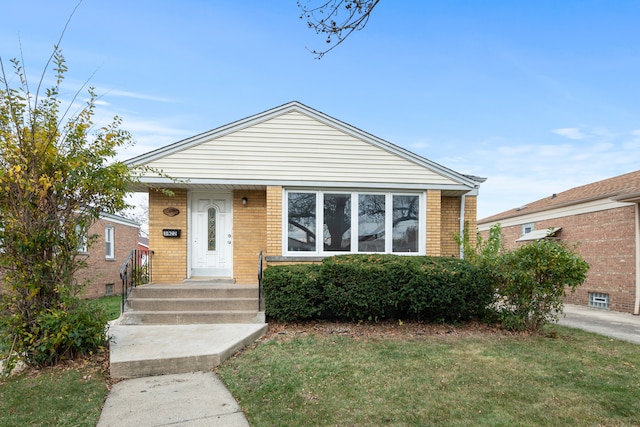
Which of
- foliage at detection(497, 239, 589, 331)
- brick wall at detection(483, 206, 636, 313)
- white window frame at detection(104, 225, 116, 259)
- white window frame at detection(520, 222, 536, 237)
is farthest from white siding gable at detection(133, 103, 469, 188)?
white window frame at detection(104, 225, 116, 259)

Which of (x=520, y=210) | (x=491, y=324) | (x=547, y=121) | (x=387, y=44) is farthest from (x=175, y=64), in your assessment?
(x=520, y=210)

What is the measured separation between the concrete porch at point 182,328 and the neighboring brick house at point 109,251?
10549mm

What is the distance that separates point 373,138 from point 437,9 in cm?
304

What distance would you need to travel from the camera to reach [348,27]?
3773 millimetres

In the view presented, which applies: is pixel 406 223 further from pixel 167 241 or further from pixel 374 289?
pixel 167 241

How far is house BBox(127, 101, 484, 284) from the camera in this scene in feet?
27.5

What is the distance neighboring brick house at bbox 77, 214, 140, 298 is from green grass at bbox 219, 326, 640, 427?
14.0 m

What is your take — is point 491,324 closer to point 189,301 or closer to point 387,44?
point 189,301

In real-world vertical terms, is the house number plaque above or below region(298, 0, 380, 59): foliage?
below

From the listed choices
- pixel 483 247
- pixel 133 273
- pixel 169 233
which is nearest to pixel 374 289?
pixel 483 247

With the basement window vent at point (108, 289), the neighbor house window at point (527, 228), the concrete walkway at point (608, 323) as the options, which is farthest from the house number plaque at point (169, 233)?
the neighbor house window at point (527, 228)

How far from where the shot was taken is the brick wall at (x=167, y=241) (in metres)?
8.62

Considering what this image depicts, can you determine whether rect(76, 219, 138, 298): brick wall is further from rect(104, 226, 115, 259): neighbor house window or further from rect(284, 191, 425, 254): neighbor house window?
rect(284, 191, 425, 254): neighbor house window

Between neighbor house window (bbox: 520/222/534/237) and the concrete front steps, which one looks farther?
neighbor house window (bbox: 520/222/534/237)
